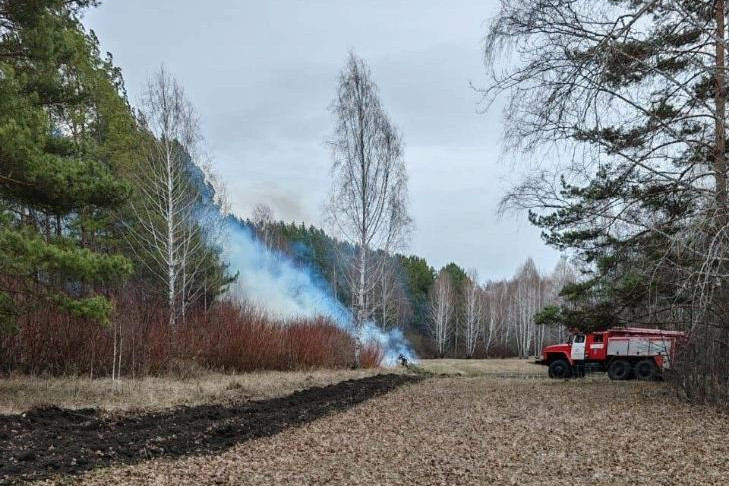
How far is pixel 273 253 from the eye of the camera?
122 ft

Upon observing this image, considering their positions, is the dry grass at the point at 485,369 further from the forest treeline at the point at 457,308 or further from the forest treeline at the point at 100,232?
the forest treeline at the point at 457,308

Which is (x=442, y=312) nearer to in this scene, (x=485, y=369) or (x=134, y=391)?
(x=485, y=369)

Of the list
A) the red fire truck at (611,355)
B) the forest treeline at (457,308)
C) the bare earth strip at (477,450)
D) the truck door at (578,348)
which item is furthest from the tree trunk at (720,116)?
the forest treeline at (457,308)

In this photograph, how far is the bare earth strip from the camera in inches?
213

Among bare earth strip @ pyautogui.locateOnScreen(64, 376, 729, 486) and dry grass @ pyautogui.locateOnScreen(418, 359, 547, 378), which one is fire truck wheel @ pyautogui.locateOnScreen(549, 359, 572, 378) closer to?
dry grass @ pyautogui.locateOnScreen(418, 359, 547, 378)

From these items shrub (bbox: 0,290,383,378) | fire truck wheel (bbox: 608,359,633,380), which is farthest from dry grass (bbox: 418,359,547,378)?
shrub (bbox: 0,290,383,378)

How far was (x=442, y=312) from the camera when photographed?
175 ft

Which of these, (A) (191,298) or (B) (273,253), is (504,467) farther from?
(B) (273,253)

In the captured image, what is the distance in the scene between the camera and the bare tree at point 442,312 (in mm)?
53312

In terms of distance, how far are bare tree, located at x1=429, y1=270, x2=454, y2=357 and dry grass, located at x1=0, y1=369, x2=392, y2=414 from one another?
130ft

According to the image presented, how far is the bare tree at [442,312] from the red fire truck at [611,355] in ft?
98.3

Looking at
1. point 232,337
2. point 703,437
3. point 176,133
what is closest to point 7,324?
point 232,337

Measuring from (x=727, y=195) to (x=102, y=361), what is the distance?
12.3 meters

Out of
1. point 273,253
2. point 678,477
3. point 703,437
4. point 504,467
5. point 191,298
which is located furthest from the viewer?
point 273,253
